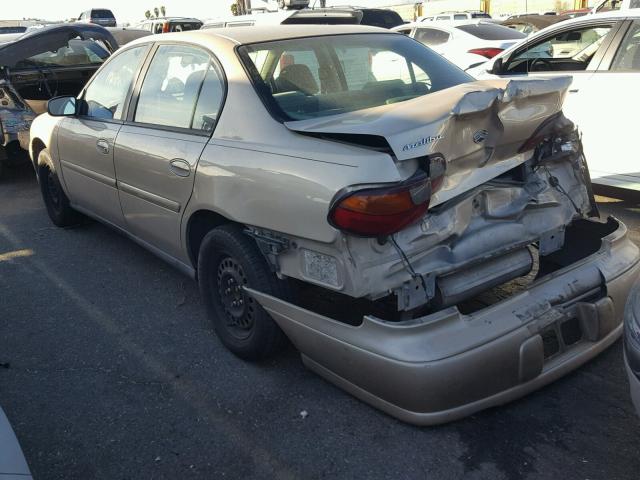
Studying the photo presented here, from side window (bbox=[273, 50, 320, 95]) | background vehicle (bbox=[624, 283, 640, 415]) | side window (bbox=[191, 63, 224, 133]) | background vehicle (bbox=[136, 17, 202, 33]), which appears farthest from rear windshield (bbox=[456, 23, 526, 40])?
background vehicle (bbox=[136, 17, 202, 33])

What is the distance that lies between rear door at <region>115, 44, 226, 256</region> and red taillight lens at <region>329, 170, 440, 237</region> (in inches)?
43.0

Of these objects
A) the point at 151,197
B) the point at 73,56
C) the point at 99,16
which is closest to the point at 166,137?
the point at 151,197

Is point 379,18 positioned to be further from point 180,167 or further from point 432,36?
point 180,167

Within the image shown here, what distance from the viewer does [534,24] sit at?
52.6 ft

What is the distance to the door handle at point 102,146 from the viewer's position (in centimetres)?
409

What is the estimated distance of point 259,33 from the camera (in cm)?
352

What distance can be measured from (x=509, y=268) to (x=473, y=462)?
3.01 ft

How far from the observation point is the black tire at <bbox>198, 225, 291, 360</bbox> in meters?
2.95

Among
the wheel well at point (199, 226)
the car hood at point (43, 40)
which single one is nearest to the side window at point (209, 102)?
the wheel well at point (199, 226)

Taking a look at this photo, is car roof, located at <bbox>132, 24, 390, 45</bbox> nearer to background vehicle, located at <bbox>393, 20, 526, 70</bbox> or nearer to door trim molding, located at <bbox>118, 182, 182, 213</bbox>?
door trim molding, located at <bbox>118, 182, 182, 213</bbox>

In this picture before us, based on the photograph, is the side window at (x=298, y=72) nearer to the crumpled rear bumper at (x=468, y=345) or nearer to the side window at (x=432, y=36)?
the crumpled rear bumper at (x=468, y=345)

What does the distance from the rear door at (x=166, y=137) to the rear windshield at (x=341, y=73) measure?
299 millimetres

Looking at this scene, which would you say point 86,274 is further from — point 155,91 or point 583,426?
point 583,426

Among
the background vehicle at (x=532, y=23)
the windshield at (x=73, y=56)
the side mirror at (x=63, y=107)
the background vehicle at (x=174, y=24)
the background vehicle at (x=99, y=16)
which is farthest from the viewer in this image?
the background vehicle at (x=99, y=16)
